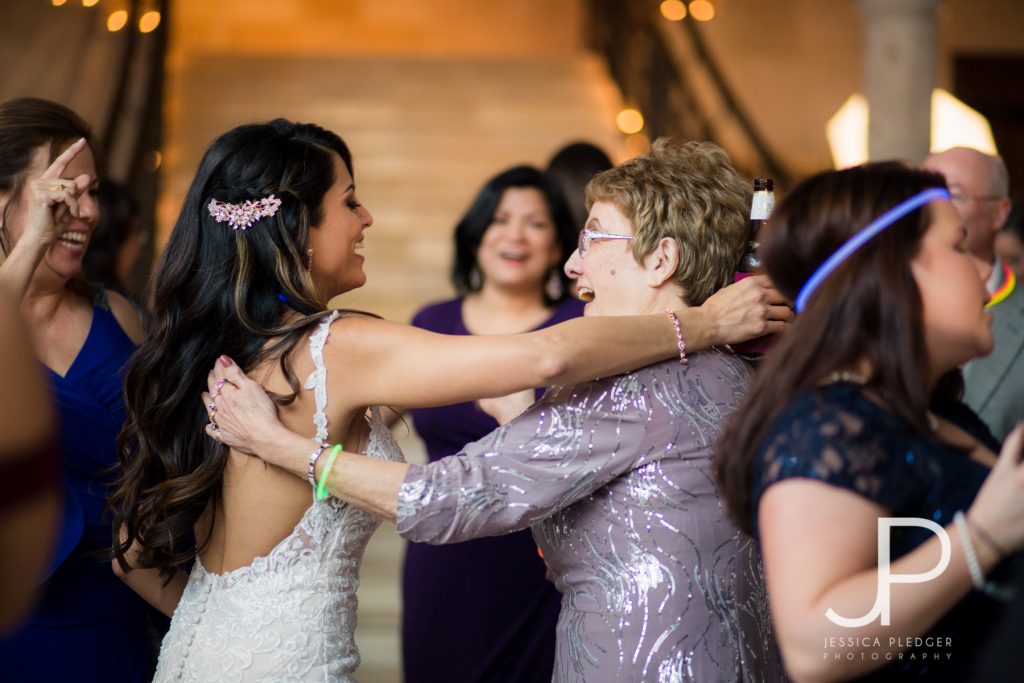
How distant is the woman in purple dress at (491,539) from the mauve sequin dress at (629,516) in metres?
1.46

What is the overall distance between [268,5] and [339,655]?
12334mm

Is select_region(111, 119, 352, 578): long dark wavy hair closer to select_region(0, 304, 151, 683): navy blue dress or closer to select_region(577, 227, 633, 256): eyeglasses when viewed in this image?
select_region(0, 304, 151, 683): navy blue dress

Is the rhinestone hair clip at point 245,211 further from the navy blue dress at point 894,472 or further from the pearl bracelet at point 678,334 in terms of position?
the navy blue dress at point 894,472

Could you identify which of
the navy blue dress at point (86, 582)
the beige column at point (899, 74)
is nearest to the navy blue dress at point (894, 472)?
the navy blue dress at point (86, 582)

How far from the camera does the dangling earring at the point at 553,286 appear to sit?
4.58 meters

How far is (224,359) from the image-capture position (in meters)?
2.39

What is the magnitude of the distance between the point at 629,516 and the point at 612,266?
0.53 metres

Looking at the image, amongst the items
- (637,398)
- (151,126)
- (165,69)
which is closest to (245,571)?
(637,398)

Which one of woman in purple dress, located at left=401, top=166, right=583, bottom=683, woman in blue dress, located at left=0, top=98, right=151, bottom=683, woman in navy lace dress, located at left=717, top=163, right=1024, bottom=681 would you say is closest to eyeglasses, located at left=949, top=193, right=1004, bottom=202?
woman in purple dress, located at left=401, top=166, right=583, bottom=683

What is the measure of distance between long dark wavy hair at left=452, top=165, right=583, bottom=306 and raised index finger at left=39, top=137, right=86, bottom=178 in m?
1.90

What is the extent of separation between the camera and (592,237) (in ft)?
8.10

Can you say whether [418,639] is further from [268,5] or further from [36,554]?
[268,5]

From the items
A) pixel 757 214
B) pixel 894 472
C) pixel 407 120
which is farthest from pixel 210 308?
pixel 407 120

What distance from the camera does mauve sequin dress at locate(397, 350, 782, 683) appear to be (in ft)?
7.22
